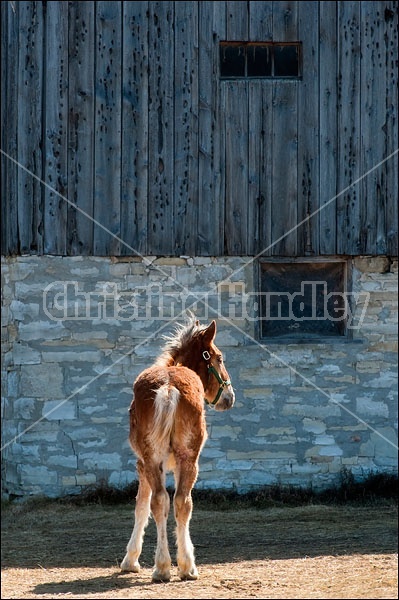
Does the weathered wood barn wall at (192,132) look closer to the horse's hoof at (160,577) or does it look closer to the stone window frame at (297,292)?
the stone window frame at (297,292)

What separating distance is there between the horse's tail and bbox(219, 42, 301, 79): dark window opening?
215 inches

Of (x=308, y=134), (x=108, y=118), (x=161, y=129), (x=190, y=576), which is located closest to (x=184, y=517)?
(x=190, y=576)

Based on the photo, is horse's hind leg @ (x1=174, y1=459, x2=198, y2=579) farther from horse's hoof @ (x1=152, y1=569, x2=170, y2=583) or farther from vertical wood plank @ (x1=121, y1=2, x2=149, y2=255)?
vertical wood plank @ (x1=121, y1=2, x2=149, y2=255)

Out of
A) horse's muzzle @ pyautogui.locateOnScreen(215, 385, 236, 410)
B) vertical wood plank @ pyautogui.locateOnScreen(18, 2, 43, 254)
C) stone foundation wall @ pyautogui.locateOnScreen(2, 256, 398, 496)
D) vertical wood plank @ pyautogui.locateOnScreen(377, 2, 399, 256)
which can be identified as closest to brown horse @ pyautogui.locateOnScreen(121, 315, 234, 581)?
horse's muzzle @ pyautogui.locateOnScreen(215, 385, 236, 410)

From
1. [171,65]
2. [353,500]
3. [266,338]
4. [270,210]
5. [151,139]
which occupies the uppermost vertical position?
[171,65]

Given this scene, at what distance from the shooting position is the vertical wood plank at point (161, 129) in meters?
11.1

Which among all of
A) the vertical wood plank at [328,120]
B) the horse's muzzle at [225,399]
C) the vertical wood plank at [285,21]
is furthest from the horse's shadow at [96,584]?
the vertical wood plank at [285,21]

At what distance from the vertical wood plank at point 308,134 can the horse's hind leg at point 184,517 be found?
4.73 m

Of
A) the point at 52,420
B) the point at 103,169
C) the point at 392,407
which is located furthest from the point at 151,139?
the point at 392,407

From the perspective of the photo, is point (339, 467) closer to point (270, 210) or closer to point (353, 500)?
point (353, 500)

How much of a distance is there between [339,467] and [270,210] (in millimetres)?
3200

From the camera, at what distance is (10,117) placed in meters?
11.1

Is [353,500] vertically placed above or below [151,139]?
below

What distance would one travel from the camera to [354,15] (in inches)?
445
